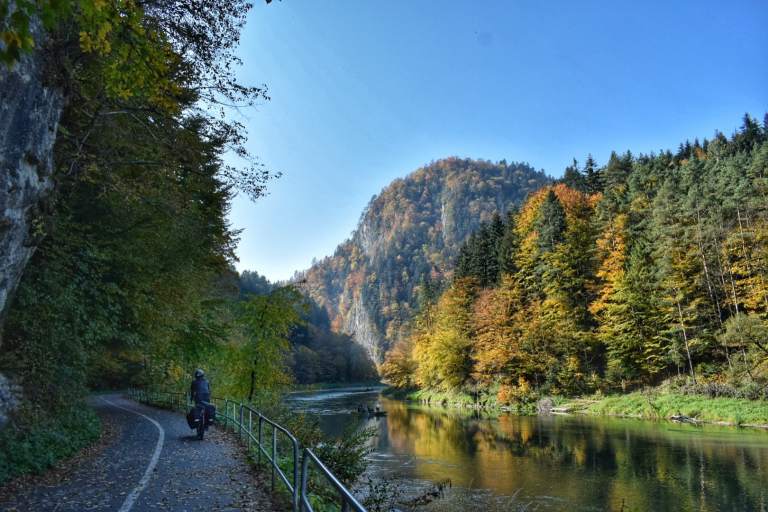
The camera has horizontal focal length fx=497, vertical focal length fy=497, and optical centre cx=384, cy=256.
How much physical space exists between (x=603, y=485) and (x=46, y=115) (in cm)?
1612

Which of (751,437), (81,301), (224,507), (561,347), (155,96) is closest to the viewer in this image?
(224,507)

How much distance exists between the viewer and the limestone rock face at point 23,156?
6867 mm

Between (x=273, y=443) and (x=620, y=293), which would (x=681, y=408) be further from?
(x=273, y=443)

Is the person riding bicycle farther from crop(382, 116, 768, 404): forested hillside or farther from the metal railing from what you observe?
crop(382, 116, 768, 404): forested hillside

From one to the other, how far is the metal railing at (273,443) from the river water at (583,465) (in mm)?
2777

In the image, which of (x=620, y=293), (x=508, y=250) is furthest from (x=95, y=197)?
(x=508, y=250)

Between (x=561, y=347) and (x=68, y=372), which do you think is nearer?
(x=68, y=372)

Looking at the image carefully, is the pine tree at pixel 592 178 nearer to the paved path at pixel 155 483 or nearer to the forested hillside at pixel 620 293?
the forested hillside at pixel 620 293

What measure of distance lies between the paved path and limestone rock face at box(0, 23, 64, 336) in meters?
2.91

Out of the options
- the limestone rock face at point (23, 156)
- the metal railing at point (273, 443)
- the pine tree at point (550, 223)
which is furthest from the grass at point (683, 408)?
the limestone rock face at point (23, 156)

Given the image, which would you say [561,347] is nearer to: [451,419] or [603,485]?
[451,419]

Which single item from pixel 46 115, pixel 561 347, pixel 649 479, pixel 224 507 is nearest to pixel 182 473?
pixel 224 507

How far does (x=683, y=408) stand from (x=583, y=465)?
15713 mm

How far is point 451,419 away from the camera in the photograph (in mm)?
33844
